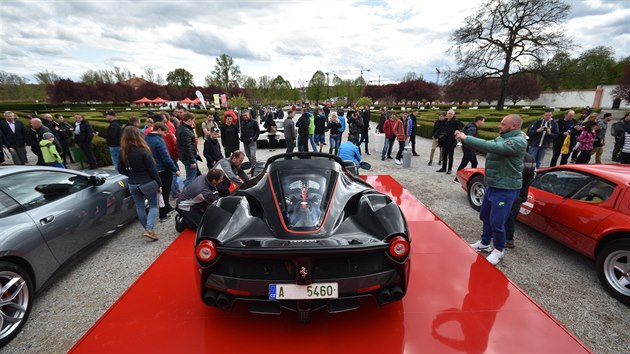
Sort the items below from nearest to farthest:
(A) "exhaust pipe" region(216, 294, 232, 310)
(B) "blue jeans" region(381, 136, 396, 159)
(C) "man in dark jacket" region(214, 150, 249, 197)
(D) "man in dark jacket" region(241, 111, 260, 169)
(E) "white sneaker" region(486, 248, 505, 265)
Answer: (A) "exhaust pipe" region(216, 294, 232, 310)
(E) "white sneaker" region(486, 248, 505, 265)
(C) "man in dark jacket" region(214, 150, 249, 197)
(D) "man in dark jacket" region(241, 111, 260, 169)
(B) "blue jeans" region(381, 136, 396, 159)

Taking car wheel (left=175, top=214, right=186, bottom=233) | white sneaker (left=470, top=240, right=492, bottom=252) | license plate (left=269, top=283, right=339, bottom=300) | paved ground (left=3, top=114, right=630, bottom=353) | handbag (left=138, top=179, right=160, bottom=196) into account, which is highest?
handbag (left=138, top=179, right=160, bottom=196)

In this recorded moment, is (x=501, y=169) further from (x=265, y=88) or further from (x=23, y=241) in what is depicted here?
(x=265, y=88)

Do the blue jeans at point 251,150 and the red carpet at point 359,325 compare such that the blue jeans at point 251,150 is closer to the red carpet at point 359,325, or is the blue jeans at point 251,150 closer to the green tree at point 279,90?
the red carpet at point 359,325

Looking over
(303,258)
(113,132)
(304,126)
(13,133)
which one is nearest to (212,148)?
(113,132)

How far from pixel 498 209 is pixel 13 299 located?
16.9 ft

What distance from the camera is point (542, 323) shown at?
2.41 metres

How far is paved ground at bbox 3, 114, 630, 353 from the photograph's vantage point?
100 inches

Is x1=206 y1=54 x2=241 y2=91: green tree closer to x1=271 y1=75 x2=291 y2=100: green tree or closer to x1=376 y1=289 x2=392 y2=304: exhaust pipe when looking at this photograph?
x1=271 y1=75 x2=291 y2=100: green tree

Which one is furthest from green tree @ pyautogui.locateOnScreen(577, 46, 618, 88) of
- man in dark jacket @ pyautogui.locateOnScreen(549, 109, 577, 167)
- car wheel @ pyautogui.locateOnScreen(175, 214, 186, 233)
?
car wheel @ pyautogui.locateOnScreen(175, 214, 186, 233)

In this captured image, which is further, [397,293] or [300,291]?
[397,293]

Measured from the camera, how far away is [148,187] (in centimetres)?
407

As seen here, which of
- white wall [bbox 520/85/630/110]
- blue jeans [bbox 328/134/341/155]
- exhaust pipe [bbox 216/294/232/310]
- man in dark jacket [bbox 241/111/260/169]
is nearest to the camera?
exhaust pipe [bbox 216/294/232/310]

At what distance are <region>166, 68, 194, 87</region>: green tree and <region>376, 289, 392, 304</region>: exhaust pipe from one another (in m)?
97.2

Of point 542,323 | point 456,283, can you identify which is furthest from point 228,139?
point 542,323
